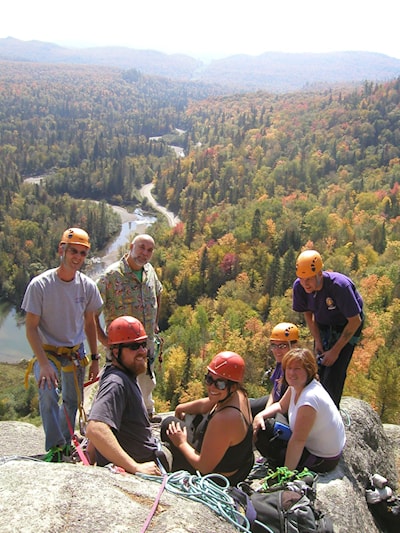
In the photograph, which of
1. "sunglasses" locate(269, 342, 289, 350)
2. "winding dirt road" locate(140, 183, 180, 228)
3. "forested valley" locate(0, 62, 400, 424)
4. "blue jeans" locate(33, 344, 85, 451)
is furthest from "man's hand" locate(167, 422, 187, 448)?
"winding dirt road" locate(140, 183, 180, 228)

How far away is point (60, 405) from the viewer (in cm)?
577

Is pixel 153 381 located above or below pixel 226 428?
below

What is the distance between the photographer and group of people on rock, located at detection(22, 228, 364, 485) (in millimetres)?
4340

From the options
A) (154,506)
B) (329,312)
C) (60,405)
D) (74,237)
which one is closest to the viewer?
(154,506)

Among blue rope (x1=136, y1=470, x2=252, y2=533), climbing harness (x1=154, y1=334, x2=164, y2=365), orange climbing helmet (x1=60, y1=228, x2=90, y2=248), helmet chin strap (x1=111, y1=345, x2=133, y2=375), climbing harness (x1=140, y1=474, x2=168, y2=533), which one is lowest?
climbing harness (x1=154, y1=334, x2=164, y2=365)

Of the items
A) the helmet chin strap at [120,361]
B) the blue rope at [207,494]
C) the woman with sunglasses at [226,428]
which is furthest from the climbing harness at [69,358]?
the blue rope at [207,494]

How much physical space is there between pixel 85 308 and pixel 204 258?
6411cm

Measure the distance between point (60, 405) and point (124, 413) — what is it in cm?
177

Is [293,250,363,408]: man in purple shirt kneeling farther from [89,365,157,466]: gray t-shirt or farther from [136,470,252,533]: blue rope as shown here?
[136,470,252,533]: blue rope

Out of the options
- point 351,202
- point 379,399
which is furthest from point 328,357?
point 351,202

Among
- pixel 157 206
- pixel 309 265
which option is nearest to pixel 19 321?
pixel 309 265

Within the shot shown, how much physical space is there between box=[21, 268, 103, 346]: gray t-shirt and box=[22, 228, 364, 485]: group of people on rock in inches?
0.5

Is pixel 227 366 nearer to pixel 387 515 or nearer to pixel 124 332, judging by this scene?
pixel 124 332

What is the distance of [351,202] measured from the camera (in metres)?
89.5
